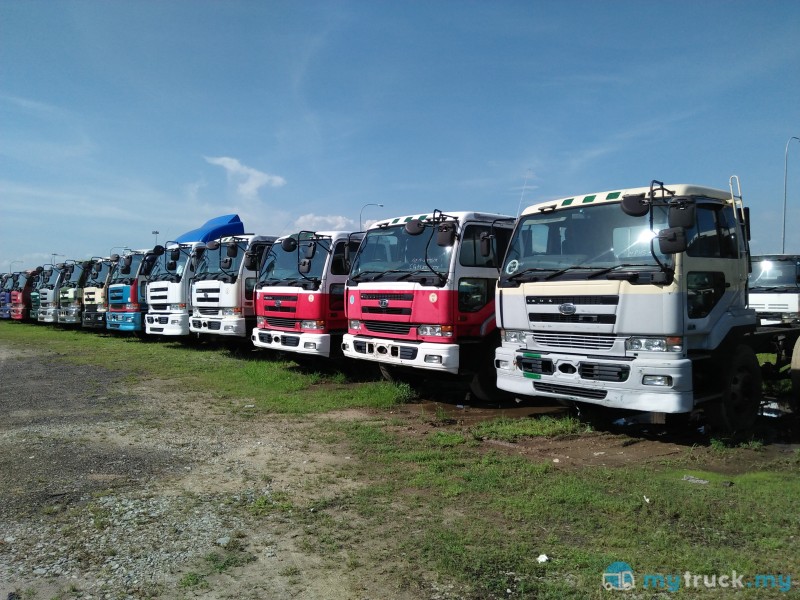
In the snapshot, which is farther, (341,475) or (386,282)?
(386,282)

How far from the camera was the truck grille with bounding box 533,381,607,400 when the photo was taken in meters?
6.50

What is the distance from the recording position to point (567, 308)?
21.9ft

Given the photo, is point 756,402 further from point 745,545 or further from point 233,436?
point 233,436

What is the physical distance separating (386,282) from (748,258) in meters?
4.63

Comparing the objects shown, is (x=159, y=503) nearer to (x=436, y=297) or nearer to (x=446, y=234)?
(x=436, y=297)

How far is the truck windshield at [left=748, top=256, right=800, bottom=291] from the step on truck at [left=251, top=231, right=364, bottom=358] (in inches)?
341

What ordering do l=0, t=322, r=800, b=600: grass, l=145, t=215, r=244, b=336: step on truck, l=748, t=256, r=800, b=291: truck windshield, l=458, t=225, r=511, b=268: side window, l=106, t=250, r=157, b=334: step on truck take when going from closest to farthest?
l=0, t=322, r=800, b=600: grass, l=458, t=225, r=511, b=268: side window, l=748, t=256, r=800, b=291: truck windshield, l=145, t=215, r=244, b=336: step on truck, l=106, t=250, r=157, b=334: step on truck

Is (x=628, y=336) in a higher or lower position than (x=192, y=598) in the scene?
higher

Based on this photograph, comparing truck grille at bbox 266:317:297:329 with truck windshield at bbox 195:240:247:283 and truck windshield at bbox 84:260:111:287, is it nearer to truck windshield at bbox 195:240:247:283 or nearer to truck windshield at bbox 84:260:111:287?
truck windshield at bbox 195:240:247:283

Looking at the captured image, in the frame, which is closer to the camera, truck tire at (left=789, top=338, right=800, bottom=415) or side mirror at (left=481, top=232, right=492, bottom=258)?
truck tire at (left=789, top=338, right=800, bottom=415)

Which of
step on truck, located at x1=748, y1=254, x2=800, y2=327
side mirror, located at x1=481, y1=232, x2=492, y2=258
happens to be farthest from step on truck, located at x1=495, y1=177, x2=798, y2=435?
step on truck, located at x1=748, y1=254, x2=800, y2=327

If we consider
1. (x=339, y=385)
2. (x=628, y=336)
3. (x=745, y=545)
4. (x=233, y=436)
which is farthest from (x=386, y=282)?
(x=745, y=545)

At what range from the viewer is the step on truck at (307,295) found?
10.9 metres

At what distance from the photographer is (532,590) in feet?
11.3
